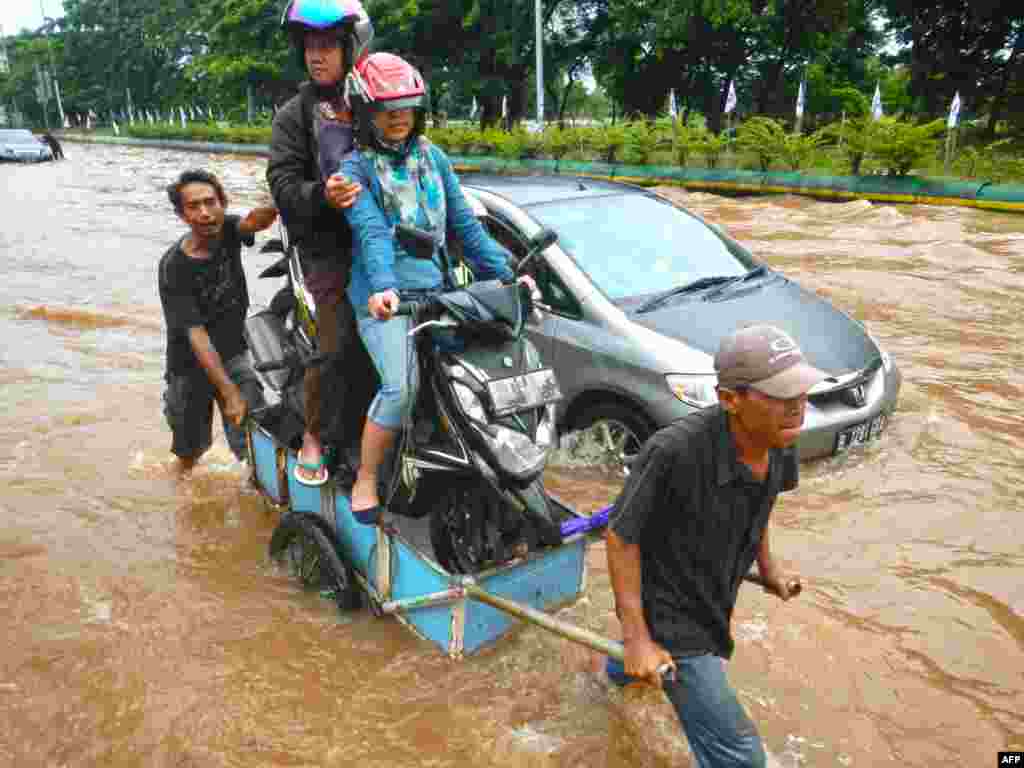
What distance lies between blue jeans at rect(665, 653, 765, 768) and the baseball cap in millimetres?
784

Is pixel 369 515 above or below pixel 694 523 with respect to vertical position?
below

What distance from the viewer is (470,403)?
122 inches

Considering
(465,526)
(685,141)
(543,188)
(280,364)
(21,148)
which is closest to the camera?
(465,526)

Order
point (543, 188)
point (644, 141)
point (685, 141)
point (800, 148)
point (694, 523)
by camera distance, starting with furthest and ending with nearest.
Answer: point (644, 141) → point (685, 141) → point (800, 148) → point (543, 188) → point (694, 523)

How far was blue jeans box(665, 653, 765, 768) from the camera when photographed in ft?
7.49

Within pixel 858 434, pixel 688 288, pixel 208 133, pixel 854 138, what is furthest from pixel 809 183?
pixel 208 133

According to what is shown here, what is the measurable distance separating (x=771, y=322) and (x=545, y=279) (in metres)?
1.35

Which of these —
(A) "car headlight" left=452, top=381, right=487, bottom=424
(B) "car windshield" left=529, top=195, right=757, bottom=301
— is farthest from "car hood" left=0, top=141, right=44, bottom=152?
(A) "car headlight" left=452, top=381, right=487, bottom=424

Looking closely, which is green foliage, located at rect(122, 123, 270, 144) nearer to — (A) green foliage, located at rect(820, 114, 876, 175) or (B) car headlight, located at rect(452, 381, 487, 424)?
(A) green foliage, located at rect(820, 114, 876, 175)

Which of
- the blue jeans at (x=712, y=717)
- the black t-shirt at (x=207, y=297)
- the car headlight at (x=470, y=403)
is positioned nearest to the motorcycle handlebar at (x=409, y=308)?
the car headlight at (x=470, y=403)

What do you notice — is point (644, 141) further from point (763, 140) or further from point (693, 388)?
point (693, 388)

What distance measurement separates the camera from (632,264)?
540cm

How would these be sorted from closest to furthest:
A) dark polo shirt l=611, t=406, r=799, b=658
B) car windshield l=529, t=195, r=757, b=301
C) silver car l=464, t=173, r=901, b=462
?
dark polo shirt l=611, t=406, r=799, b=658 → silver car l=464, t=173, r=901, b=462 → car windshield l=529, t=195, r=757, b=301

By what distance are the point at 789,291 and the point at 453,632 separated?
352 centimetres
